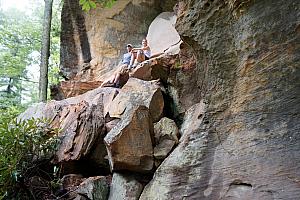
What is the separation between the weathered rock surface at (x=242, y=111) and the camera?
3062mm

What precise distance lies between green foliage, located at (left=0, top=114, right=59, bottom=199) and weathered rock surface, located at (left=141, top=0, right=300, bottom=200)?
2036mm

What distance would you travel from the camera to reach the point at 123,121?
14.5 feet

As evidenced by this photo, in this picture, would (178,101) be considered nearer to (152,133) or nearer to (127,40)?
(152,133)

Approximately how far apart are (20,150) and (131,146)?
1895mm

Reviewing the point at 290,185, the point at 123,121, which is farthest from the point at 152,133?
the point at 290,185

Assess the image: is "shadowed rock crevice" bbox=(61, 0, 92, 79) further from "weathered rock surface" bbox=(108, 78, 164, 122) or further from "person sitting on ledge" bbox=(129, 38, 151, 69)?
"weathered rock surface" bbox=(108, 78, 164, 122)

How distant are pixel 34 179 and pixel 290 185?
12.0 ft

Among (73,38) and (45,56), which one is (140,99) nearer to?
(45,56)

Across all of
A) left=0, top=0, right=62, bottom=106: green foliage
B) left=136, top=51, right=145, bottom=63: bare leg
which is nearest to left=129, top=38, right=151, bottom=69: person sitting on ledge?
left=136, top=51, right=145, bottom=63: bare leg

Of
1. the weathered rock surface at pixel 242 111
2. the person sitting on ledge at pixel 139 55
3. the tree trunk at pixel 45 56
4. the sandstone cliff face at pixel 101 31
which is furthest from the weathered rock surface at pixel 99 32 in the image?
the weathered rock surface at pixel 242 111

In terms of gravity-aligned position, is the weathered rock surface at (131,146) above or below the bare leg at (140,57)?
below

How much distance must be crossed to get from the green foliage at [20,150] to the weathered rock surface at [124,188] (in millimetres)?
1444

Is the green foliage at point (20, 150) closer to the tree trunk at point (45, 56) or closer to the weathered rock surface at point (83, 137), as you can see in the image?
the weathered rock surface at point (83, 137)

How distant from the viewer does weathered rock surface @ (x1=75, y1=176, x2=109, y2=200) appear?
165 inches
